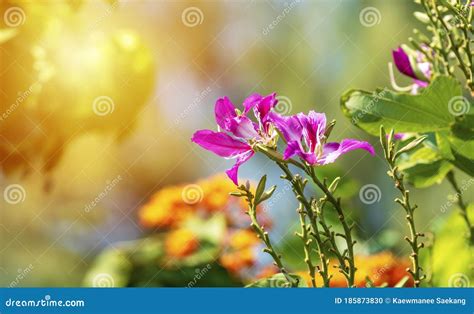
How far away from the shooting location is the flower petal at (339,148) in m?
0.63

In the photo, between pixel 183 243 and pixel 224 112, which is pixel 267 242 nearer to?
pixel 224 112

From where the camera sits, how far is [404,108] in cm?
74

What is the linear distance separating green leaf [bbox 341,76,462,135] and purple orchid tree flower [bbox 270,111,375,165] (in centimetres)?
11

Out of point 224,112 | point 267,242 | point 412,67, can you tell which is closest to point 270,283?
point 267,242

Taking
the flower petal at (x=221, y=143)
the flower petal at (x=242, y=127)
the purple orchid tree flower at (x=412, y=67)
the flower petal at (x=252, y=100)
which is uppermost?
the purple orchid tree flower at (x=412, y=67)

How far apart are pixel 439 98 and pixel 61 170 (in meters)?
1.05

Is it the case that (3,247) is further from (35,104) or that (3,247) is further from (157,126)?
(157,126)

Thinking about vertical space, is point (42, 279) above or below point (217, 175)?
below

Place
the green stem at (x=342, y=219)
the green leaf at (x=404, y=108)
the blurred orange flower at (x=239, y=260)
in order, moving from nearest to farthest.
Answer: the green stem at (x=342, y=219)
the green leaf at (x=404, y=108)
the blurred orange flower at (x=239, y=260)

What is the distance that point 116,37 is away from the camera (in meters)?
1.43

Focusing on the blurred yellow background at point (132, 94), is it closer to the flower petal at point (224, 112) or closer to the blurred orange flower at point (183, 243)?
the blurred orange flower at point (183, 243)

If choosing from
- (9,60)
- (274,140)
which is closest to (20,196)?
(9,60)

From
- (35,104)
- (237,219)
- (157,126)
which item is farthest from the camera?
(157,126)

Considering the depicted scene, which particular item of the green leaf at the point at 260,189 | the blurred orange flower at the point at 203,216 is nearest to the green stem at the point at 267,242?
the green leaf at the point at 260,189
